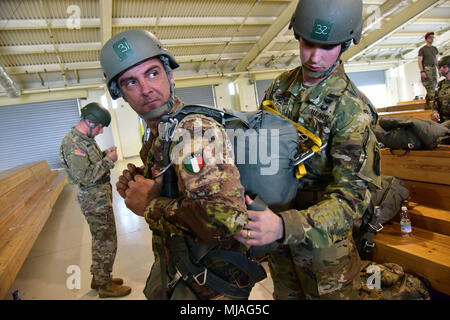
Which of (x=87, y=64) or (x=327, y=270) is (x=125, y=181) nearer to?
(x=327, y=270)

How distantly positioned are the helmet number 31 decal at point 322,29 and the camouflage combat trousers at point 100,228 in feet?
9.83

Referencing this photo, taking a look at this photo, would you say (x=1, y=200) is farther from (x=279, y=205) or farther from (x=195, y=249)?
(x=279, y=205)

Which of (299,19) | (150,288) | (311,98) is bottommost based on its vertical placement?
(150,288)

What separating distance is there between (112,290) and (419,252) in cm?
317

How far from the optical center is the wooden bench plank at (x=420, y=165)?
2.67 meters

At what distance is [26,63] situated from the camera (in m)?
8.50

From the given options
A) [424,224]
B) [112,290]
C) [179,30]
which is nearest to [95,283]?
[112,290]

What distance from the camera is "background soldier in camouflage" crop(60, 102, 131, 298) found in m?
3.18

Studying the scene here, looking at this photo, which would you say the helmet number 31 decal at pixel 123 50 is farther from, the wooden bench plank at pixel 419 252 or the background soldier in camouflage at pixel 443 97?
the background soldier in camouflage at pixel 443 97

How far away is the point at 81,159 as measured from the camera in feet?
10.5

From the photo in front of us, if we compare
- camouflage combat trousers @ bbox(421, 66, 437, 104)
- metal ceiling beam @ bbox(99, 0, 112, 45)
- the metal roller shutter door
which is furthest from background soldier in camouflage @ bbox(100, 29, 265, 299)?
the metal roller shutter door

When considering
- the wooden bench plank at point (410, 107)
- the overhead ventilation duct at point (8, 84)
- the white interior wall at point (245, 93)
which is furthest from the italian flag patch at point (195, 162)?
the white interior wall at point (245, 93)
